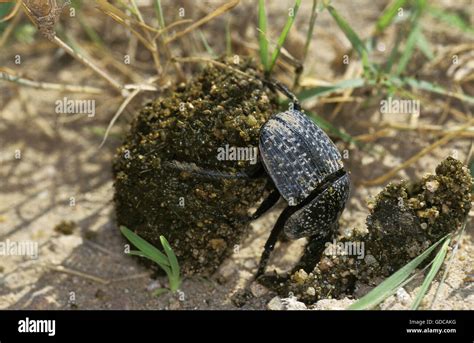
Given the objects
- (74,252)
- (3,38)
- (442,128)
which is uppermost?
(3,38)

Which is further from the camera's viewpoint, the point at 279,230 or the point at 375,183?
the point at 375,183

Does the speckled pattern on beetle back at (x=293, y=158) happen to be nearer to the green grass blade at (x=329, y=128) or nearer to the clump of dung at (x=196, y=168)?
the clump of dung at (x=196, y=168)

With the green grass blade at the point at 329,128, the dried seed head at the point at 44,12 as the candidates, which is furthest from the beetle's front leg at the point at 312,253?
the dried seed head at the point at 44,12

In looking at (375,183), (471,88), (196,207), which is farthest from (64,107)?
(471,88)
